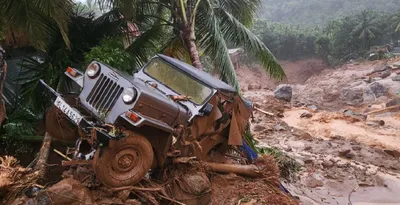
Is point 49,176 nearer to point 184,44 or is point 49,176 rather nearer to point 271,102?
point 184,44

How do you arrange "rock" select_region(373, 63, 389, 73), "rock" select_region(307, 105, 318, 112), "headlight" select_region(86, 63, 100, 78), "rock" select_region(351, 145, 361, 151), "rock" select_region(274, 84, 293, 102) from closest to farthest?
"headlight" select_region(86, 63, 100, 78) → "rock" select_region(351, 145, 361, 151) → "rock" select_region(307, 105, 318, 112) → "rock" select_region(274, 84, 293, 102) → "rock" select_region(373, 63, 389, 73)

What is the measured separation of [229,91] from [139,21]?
510 cm

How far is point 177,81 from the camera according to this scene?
17.8 ft

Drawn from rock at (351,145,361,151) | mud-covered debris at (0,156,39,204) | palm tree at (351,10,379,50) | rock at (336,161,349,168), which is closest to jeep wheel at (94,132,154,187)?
mud-covered debris at (0,156,39,204)

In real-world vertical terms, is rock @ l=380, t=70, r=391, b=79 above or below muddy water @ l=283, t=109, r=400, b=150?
above

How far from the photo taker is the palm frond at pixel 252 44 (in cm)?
977

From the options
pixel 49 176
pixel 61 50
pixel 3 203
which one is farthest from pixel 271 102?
pixel 3 203

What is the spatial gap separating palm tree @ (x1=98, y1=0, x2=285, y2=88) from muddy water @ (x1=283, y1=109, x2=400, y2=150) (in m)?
6.18

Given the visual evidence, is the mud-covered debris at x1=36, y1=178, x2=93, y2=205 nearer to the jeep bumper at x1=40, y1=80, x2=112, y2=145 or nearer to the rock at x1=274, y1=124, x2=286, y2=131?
the jeep bumper at x1=40, y1=80, x2=112, y2=145

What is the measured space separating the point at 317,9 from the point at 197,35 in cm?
5220

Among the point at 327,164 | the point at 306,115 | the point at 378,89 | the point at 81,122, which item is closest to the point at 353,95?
the point at 378,89

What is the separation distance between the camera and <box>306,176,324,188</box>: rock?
27.5ft

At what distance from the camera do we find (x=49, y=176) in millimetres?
5578

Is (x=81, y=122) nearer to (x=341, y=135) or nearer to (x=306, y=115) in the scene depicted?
(x=341, y=135)
